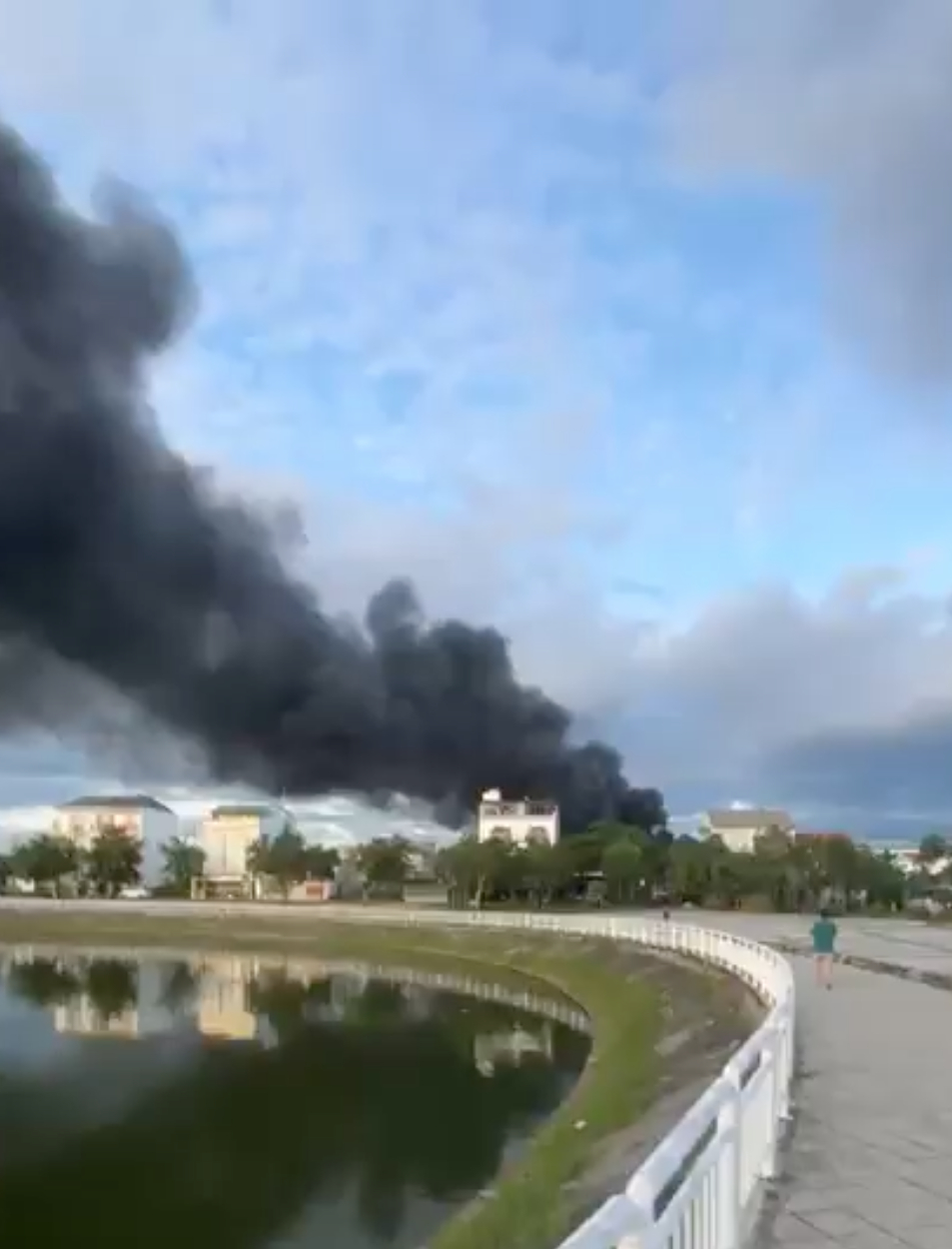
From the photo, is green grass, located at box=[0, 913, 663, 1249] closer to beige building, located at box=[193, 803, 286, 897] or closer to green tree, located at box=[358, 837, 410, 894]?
green tree, located at box=[358, 837, 410, 894]

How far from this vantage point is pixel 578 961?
49000mm

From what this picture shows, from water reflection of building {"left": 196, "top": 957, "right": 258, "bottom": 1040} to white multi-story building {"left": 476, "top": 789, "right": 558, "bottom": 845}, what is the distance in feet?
135

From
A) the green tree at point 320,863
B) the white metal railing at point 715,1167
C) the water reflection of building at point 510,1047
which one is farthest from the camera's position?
the green tree at point 320,863

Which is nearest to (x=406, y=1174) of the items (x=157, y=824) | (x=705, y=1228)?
(x=705, y=1228)

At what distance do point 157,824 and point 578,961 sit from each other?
349 ft

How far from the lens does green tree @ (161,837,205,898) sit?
4542 inches

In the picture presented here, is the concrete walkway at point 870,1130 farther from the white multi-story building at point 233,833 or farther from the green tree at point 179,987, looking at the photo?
the white multi-story building at point 233,833

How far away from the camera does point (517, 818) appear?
107 meters

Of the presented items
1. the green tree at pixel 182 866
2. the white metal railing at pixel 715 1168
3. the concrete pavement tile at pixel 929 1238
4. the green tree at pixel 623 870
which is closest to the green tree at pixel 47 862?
the green tree at pixel 182 866

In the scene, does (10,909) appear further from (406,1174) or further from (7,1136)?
(406,1174)

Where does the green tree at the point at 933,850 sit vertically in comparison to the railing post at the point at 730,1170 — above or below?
above

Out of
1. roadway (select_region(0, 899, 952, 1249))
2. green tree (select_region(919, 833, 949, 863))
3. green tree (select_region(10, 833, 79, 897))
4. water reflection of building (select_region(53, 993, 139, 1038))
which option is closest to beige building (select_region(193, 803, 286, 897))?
green tree (select_region(10, 833, 79, 897))

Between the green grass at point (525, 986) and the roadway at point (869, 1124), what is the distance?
2.63 meters

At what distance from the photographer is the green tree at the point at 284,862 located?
106375 millimetres
